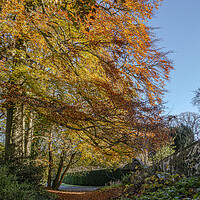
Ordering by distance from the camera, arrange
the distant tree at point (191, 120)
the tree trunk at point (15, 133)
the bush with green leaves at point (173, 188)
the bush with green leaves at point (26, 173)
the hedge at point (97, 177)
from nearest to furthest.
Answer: the bush with green leaves at point (173, 188)
the bush with green leaves at point (26, 173)
the tree trunk at point (15, 133)
the hedge at point (97, 177)
the distant tree at point (191, 120)

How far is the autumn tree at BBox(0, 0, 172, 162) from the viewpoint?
239 inches

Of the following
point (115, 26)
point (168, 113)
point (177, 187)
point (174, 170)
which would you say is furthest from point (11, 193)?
point (115, 26)

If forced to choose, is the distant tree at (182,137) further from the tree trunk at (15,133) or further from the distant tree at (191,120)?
the tree trunk at (15,133)

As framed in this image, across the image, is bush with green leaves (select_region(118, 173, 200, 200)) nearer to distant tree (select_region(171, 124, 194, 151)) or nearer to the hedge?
distant tree (select_region(171, 124, 194, 151))

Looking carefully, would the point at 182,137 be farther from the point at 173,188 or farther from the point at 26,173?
the point at 26,173

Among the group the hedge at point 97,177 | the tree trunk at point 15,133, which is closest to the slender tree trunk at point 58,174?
the hedge at point 97,177

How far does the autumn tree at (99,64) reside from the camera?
19.9 ft

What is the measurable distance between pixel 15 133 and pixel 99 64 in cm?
447

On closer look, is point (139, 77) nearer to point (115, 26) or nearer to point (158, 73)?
point (158, 73)

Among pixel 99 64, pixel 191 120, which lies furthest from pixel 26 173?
pixel 191 120

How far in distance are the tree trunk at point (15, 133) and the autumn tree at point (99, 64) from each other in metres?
0.25

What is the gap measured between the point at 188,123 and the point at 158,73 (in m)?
14.9

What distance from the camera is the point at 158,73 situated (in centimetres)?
687

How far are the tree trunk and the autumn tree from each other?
25cm
